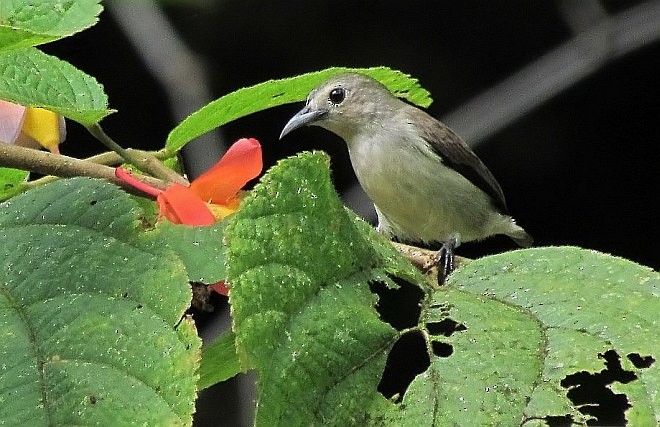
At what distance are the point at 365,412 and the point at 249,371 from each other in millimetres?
114

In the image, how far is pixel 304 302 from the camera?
76 centimetres

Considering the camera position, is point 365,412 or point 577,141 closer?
point 365,412

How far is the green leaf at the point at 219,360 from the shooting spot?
87 cm

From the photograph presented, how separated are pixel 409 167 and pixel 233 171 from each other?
185cm

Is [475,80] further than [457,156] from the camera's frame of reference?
Yes

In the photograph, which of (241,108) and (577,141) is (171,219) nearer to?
(241,108)

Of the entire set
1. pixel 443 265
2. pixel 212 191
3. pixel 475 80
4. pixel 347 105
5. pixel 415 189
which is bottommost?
pixel 475 80

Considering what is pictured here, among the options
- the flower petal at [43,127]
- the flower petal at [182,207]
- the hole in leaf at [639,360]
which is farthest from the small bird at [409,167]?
the hole in leaf at [639,360]

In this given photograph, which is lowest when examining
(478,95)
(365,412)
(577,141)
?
(577,141)

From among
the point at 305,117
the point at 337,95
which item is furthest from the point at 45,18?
the point at 337,95

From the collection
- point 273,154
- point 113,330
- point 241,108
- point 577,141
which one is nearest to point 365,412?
point 113,330

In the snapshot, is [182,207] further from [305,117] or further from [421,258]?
[305,117]

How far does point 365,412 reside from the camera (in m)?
0.76

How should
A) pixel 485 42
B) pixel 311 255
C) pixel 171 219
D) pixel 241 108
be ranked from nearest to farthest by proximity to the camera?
pixel 311 255 → pixel 171 219 → pixel 241 108 → pixel 485 42
